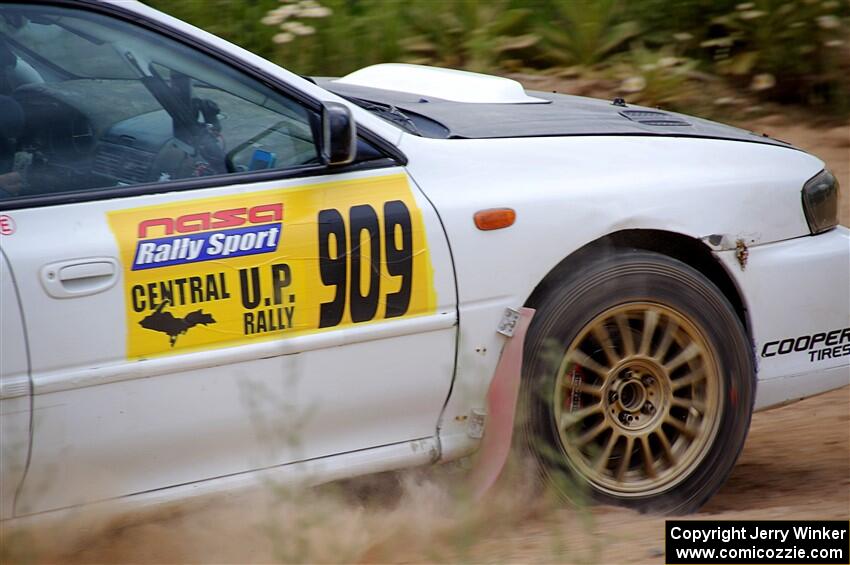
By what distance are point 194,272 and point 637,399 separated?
5.03ft

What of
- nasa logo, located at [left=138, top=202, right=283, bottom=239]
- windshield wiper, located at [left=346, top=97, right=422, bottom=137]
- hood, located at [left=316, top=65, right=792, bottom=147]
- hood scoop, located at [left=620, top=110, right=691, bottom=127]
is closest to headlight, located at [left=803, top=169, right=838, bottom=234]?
hood, located at [left=316, top=65, right=792, bottom=147]

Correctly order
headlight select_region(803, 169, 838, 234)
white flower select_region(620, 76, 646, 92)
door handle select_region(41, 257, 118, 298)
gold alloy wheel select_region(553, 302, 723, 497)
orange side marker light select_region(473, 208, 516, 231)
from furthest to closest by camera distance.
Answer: white flower select_region(620, 76, 646, 92) → headlight select_region(803, 169, 838, 234) → gold alloy wheel select_region(553, 302, 723, 497) → orange side marker light select_region(473, 208, 516, 231) → door handle select_region(41, 257, 118, 298)

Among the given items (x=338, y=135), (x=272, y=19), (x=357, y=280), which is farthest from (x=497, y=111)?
(x=272, y=19)

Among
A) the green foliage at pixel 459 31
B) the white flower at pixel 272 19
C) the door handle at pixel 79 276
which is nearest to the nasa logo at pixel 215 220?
the door handle at pixel 79 276

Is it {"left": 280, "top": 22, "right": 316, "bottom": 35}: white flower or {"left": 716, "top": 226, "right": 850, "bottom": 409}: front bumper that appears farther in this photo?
{"left": 280, "top": 22, "right": 316, "bottom": 35}: white flower

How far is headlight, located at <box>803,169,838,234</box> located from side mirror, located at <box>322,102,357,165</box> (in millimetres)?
1654

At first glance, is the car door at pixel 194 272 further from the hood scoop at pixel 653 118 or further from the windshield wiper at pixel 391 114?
the hood scoop at pixel 653 118

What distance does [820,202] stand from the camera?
154 inches

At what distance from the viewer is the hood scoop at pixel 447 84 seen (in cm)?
412

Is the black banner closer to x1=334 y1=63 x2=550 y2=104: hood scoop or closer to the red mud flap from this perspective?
the red mud flap

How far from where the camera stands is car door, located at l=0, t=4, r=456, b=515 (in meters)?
2.95

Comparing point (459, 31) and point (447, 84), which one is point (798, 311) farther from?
point (459, 31)

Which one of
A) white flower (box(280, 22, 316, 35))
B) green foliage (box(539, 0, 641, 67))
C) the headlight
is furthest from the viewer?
green foliage (box(539, 0, 641, 67))

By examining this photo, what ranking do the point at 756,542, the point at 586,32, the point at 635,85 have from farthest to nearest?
the point at 586,32, the point at 635,85, the point at 756,542
